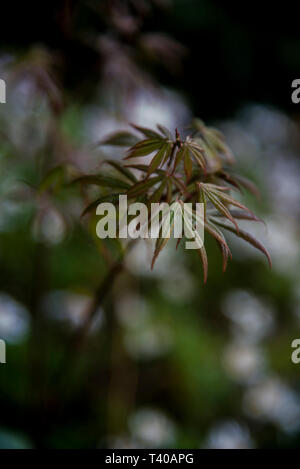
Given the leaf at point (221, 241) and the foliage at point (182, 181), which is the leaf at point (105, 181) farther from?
the leaf at point (221, 241)

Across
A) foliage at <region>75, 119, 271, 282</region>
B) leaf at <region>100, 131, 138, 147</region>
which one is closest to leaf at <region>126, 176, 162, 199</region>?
foliage at <region>75, 119, 271, 282</region>

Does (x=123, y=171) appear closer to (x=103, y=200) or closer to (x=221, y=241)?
(x=103, y=200)

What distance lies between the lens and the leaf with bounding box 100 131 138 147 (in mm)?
675

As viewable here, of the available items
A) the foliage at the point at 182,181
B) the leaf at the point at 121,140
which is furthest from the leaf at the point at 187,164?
the leaf at the point at 121,140

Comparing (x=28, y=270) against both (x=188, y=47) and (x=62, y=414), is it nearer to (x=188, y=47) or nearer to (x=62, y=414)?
(x=62, y=414)

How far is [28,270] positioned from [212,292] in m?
0.69

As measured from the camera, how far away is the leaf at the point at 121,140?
0.68 meters

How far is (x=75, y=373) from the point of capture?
4.19 ft

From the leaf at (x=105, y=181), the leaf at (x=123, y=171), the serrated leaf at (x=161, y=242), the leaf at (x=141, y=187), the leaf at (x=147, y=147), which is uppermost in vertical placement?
the leaf at (x=147, y=147)

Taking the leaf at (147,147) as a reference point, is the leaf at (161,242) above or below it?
below

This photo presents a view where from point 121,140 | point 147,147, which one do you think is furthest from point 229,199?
point 121,140

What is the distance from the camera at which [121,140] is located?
2.24 ft

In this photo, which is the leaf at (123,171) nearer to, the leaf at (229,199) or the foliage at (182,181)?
the foliage at (182,181)

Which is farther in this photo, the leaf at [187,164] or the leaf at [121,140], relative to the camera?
the leaf at [121,140]
